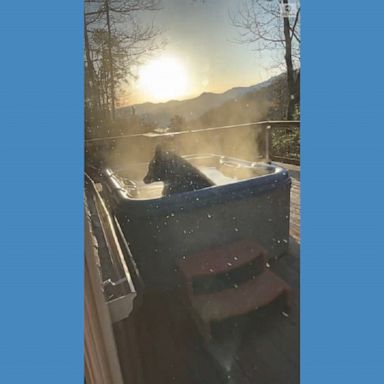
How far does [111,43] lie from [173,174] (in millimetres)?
450

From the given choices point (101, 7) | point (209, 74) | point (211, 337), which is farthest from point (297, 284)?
point (101, 7)

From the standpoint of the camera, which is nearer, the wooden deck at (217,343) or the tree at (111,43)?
the tree at (111,43)

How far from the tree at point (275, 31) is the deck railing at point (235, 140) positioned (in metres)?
0.10

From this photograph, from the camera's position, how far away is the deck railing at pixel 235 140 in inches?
40.2

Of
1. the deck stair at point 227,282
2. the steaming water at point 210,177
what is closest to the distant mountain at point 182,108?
the steaming water at point 210,177

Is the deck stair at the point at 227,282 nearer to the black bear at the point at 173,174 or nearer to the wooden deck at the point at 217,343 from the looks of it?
the wooden deck at the point at 217,343

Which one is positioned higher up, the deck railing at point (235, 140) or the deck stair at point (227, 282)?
the deck railing at point (235, 140)

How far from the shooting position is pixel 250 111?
1.10m

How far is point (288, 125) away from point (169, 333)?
85cm

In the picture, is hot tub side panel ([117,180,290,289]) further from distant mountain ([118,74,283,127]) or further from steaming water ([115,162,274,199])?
distant mountain ([118,74,283,127])

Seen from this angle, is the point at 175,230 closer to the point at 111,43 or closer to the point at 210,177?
the point at 210,177

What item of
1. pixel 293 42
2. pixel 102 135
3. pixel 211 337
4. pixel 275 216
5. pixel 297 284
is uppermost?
pixel 293 42

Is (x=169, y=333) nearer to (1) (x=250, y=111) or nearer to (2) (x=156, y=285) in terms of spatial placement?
(2) (x=156, y=285)

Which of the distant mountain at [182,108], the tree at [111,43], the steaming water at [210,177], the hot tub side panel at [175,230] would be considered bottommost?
the hot tub side panel at [175,230]
